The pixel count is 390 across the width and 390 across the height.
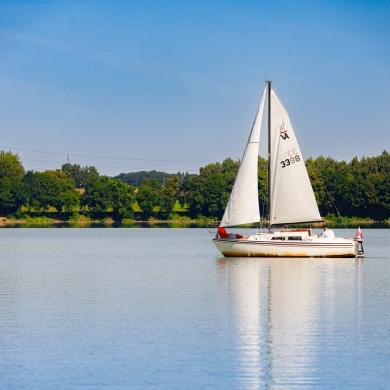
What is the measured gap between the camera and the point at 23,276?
165 ft

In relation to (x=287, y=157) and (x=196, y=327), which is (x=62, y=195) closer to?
(x=287, y=157)

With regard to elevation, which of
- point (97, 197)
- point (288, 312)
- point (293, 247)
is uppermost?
point (97, 197)

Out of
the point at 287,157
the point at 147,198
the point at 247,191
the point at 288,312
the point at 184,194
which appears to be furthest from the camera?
the point at 184,194

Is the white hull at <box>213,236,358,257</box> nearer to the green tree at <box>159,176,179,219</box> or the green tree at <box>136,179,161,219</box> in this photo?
the green tree at <box>136,179,161,219</box>

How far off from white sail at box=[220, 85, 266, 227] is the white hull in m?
1.48

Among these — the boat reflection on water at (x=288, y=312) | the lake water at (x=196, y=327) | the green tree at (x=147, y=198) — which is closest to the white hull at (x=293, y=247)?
the boat reflection on water at (x=288, y=312)

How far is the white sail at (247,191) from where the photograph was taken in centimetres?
6022

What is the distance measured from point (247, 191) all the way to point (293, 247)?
176 inches

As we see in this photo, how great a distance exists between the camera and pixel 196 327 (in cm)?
3050

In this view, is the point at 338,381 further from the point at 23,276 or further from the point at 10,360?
the point at 23,276

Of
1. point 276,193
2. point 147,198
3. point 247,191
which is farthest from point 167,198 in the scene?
point 247,191

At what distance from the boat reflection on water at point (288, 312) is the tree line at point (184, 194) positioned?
343 feet

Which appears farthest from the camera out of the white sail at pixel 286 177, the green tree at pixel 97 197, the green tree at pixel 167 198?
the green tree at pixel 167 198

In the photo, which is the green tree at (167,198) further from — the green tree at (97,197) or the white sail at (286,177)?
the white sail at (286,177)
